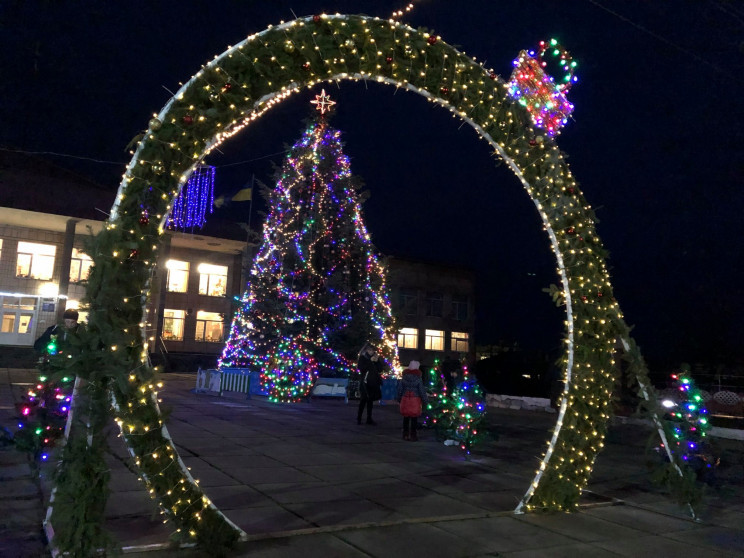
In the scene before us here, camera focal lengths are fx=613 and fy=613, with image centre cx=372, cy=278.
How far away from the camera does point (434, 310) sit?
158 feet

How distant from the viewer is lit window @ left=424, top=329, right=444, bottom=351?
156ft

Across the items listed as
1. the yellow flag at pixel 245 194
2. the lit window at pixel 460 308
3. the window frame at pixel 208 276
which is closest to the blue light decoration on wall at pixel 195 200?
the yellow flag at pixel 245 194

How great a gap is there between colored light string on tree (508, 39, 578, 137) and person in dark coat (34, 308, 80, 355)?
16.4ft

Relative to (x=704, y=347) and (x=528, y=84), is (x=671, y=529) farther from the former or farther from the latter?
(x=704, y=347)

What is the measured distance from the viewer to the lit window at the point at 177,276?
37.3m

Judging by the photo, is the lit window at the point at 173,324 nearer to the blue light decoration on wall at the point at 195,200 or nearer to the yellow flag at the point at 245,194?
the blue light decoration on wall at the point at 195,200

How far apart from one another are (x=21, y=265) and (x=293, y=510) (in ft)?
106

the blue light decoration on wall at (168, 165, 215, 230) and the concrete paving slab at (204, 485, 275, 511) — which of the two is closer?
the concrete paving slab at (204, 485, 275, 511)

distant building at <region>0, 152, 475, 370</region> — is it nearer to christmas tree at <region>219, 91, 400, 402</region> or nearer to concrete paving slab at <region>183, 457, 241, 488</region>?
christmas tree at <region>219, 91, 400, 402</region>

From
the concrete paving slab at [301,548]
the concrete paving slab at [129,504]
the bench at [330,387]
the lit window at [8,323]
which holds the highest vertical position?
the lit window at [8,323]

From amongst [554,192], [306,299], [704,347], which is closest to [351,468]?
[554,192]

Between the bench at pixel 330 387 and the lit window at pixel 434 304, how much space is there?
29148 mm

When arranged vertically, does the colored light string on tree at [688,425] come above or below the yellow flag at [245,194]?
below

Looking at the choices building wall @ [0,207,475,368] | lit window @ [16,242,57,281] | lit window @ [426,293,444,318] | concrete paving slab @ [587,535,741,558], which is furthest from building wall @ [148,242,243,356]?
concrete paving slab @ [587,535,741,558]
